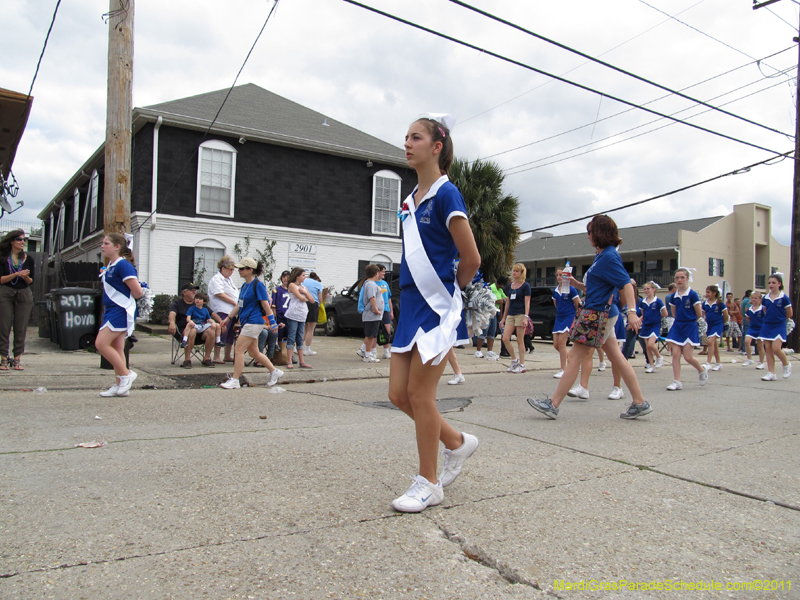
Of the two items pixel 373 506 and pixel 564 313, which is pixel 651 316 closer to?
pixel 564 313

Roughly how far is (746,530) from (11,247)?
28.8 ft

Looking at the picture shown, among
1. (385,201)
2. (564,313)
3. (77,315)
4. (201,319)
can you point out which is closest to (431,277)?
(564,313)

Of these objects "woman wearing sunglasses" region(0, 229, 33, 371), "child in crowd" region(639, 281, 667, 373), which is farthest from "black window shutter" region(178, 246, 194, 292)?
"child in crowd" region(639, 281, 667, 373)

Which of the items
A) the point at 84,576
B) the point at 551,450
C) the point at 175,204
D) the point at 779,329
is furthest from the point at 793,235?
the point at 84,576

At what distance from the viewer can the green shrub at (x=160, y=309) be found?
17391 mm

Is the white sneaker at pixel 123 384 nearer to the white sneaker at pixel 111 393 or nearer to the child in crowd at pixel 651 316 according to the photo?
the white sneaker at pixel 111 393

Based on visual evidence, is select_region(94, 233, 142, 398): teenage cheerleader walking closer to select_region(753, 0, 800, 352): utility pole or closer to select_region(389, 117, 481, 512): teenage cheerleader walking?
select_region(389, 117, 481, 512): teenage cheerleader walking

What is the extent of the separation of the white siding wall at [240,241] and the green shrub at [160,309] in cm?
88

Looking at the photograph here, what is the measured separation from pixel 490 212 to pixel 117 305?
17.2m

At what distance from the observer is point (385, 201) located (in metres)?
23.0

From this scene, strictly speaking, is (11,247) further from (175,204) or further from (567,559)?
(175,204)

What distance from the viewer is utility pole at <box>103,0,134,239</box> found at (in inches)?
350

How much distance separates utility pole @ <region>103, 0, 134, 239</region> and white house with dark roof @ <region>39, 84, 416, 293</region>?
381 inches

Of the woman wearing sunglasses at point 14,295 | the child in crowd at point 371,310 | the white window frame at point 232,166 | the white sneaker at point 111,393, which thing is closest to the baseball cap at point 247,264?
the white sneaker at point 111,393
